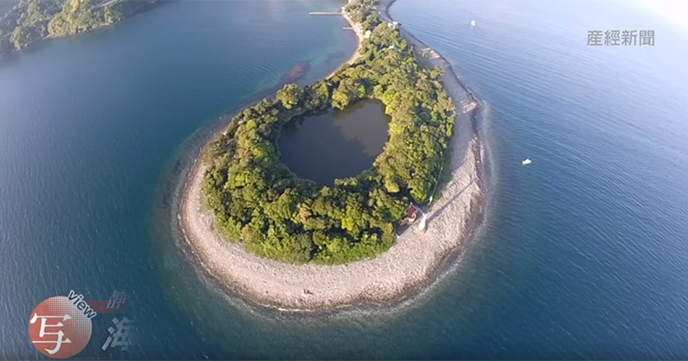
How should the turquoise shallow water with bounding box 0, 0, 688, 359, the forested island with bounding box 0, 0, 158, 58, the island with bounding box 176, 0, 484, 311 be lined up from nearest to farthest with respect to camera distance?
the turquoise shallow water with bounding box 0, 0, 688, 359, the island with bounding box 176, 0, 484, 311, the forested island with bounding box 0, 0, 158, 58

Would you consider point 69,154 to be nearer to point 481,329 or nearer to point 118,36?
point 118,36

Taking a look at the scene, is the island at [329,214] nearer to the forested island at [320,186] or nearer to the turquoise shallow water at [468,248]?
the forested island at [320,186]

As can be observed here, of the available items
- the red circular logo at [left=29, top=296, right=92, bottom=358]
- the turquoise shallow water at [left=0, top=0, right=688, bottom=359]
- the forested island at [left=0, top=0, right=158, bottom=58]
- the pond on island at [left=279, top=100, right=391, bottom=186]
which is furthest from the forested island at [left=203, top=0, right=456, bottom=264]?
the forested island at [left=0, top=0, right=158, bottom=58]

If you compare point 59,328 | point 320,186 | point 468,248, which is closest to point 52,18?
point 59,328

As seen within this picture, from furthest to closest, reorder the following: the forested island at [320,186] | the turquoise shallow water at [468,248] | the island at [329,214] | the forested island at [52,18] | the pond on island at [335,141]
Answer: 1. the forested island at [52,18]
2. the pond on island at [335,141]
3. the forested island at [320,186]
4. the island at [329,214]
5. the turquoise shallow water at [468,248]

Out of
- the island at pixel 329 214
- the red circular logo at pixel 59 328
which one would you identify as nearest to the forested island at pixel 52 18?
the island at pixel 329 214

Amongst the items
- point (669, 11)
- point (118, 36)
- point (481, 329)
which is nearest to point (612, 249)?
point (481, 329)

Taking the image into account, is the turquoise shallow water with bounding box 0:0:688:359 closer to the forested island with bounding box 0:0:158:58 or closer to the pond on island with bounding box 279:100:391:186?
the forested island with bounding box 0:0:158:58
